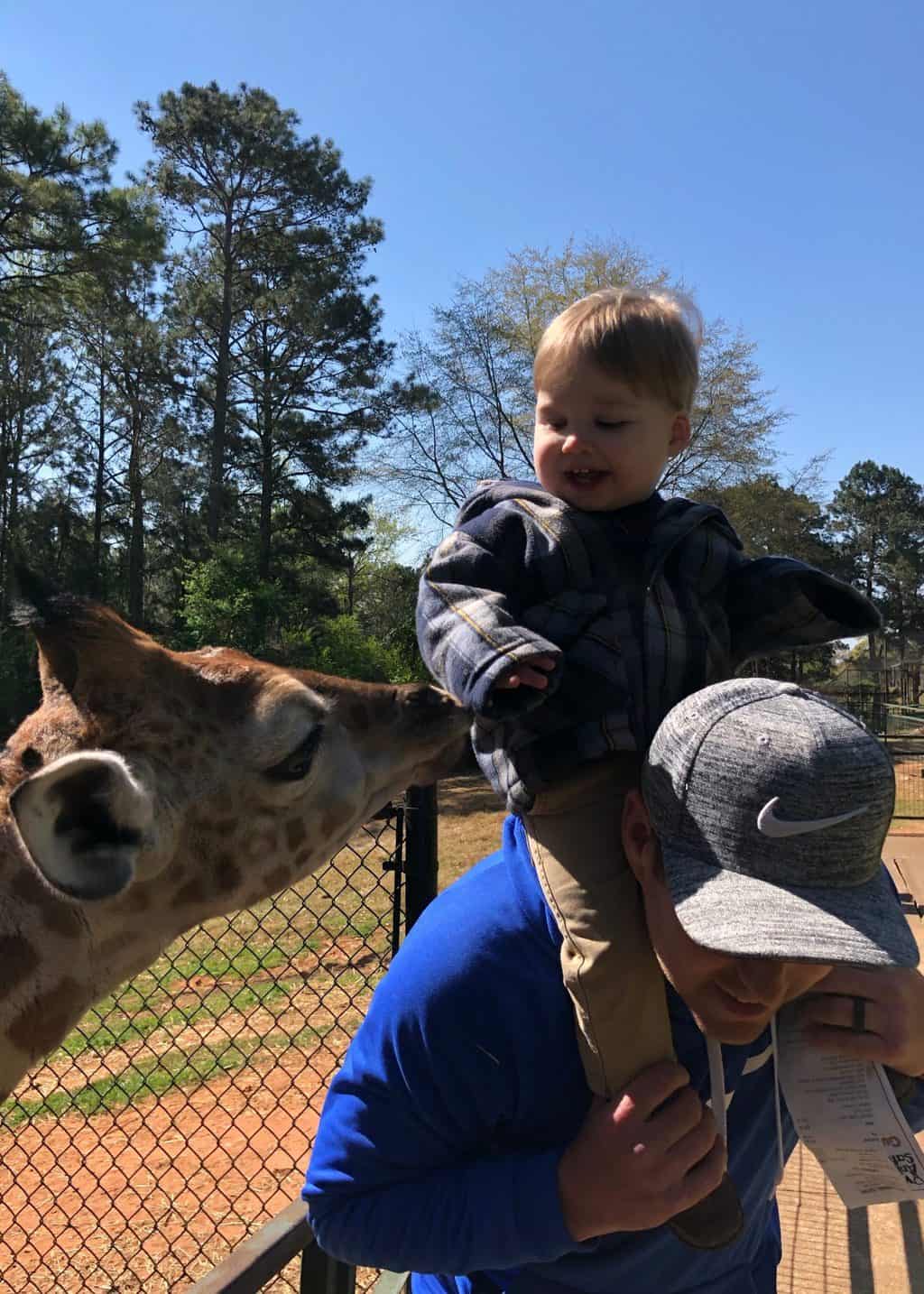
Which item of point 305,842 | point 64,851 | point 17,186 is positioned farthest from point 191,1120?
point 17,186

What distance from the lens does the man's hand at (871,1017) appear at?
162cm

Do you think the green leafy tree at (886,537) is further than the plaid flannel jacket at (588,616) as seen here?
Yes

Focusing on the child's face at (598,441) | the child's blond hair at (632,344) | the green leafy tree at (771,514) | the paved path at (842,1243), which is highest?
the green leafy tree at (771,514)

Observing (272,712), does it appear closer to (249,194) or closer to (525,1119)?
(525,1119)

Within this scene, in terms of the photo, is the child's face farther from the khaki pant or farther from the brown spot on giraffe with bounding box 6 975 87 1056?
the brown spot on giraffe with bounding box 6 975 87 1056

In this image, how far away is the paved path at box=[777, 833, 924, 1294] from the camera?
382 centimetres

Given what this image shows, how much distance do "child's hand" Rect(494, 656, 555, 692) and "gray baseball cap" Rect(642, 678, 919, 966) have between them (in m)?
0.33

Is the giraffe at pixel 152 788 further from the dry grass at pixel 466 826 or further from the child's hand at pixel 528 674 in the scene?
the dry grass at pixel 466 826

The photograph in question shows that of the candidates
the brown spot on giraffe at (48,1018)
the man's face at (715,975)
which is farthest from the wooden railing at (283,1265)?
the man's face at (715,975)

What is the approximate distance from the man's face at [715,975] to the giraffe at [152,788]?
44.6 inches

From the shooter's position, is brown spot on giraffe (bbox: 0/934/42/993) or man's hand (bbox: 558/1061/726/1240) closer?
man's hand (bbox: 558/1061/726/1240)

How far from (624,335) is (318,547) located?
30629mm

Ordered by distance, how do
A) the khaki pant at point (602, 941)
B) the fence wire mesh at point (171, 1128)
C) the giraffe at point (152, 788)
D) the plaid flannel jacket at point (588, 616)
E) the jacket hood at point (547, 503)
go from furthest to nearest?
the fence wire mesh at point (171, 1128), the jacket hood at point (547, 503), the giraffe at point (152, 788), the plaid flannel jacket at point (588, 616), the khaki pant at point (602, 941)

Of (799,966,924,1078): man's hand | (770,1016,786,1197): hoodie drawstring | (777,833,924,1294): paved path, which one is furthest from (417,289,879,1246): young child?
(777,833,924,1294): paved path
